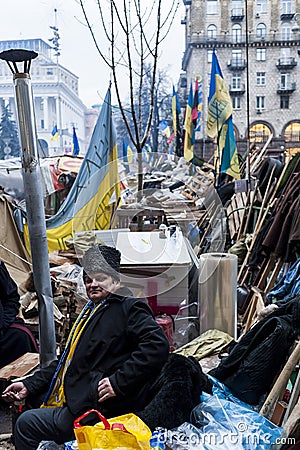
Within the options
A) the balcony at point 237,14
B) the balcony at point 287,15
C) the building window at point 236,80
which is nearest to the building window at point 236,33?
the balcony at point 237,14

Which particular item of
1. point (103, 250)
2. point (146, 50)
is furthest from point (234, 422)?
point (146, 50)

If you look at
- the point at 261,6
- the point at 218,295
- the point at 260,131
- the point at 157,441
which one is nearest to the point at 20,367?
the point at 157,441

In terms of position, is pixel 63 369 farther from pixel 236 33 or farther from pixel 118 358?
pixel 236 33

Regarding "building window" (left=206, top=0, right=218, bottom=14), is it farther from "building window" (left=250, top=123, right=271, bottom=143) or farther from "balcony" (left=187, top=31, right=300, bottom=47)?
"building window" (left=250, top=123, right=271, bottom=143)

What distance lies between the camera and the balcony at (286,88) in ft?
155

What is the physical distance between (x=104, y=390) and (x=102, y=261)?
672mm

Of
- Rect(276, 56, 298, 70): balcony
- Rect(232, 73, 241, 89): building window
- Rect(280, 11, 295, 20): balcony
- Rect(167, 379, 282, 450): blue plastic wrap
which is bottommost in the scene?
Rect(167, 379, 282, 450): blue plastic wrap

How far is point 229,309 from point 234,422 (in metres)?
1.74

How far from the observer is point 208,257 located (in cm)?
436

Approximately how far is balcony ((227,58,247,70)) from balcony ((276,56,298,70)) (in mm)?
3524

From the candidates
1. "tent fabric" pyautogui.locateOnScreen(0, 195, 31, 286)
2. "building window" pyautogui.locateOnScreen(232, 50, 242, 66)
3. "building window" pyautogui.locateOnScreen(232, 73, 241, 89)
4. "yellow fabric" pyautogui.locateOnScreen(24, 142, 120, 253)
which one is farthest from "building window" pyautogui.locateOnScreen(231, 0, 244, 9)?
"yellow fabric" pyautogui.locateOnScreen(24, 142, 120, 253)

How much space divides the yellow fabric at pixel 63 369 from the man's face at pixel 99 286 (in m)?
0.06

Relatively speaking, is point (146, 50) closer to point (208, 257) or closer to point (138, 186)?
point (138, 186)

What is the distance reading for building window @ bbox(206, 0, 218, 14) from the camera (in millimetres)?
46959
